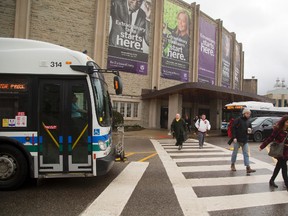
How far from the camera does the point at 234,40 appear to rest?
1667 inches

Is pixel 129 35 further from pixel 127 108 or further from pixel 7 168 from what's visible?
pixel 7 168

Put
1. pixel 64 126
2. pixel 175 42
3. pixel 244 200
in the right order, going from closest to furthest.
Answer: pixel 244 200 → pixel 64 126 → pixel 175 42

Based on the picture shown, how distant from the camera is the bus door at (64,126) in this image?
5.67 metres

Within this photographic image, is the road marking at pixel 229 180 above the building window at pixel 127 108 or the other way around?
the other way around

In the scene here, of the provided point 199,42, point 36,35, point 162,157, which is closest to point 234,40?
point 199,42

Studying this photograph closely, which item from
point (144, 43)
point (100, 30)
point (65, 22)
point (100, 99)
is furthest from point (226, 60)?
point (100, 99)

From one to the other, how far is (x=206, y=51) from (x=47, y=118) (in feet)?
→ 104

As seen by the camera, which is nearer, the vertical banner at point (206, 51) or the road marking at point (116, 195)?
the road marking at point (116, 195)

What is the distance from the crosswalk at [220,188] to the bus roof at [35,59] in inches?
139

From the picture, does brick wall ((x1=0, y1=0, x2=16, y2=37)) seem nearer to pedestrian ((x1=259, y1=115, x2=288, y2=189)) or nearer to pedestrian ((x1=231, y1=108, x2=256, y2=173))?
pedestrian ((x1=231, y1=108, x2=256, y2=173))

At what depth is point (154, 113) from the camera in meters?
28.7

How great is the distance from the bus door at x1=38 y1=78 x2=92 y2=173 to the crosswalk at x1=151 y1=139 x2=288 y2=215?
2233 millimetres

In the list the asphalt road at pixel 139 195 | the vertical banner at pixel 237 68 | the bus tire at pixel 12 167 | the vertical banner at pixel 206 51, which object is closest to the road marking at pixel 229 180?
the asphalt road at pixel 139 195

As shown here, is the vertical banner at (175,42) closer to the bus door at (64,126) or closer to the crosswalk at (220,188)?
the crosswalk at (220,188)
